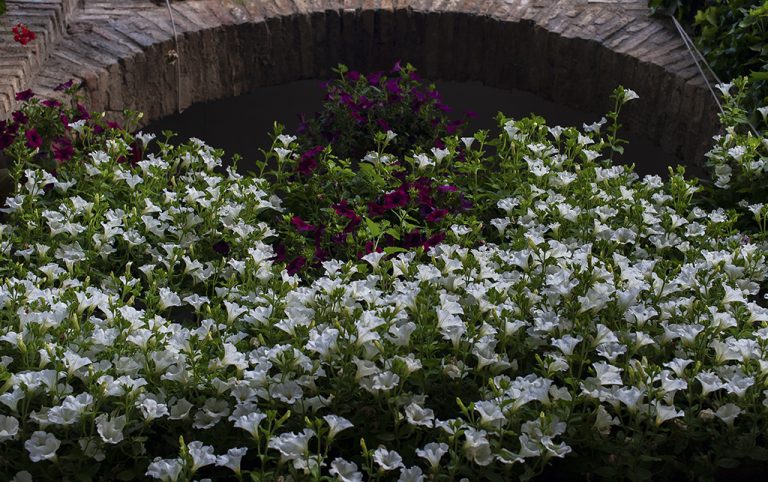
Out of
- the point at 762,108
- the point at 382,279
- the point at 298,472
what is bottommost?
the point at 298,472

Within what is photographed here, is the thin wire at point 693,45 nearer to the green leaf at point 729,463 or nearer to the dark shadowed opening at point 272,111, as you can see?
the dark shadowed opening at point 272,111

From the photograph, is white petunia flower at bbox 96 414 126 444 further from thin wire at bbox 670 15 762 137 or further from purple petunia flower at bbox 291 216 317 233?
thin wire at bbox 670 15 762 137

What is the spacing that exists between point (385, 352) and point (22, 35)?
274 cm

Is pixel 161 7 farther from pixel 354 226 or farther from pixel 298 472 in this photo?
pixel 298 472

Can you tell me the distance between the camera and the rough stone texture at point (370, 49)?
4621 millimetres

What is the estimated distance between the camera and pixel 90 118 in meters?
4.01

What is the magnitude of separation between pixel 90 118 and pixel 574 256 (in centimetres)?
209

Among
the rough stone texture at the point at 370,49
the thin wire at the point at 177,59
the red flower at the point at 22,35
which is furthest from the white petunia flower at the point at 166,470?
the thin wire at the point at 177,59

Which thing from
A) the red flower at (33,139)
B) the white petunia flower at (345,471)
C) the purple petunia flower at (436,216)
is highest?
the red flower at (33,139)

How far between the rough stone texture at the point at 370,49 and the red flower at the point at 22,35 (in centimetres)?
4

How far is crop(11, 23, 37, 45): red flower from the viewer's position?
4.38 metres

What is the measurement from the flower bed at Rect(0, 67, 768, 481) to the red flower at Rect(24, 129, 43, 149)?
1.36 ft

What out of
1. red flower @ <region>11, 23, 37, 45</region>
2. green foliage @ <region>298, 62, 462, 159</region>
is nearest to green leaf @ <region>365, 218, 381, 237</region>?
green foliage @ <region>298, 62, 462, 159</region>

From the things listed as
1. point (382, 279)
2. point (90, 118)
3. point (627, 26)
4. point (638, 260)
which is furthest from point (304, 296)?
point (627, 26)
